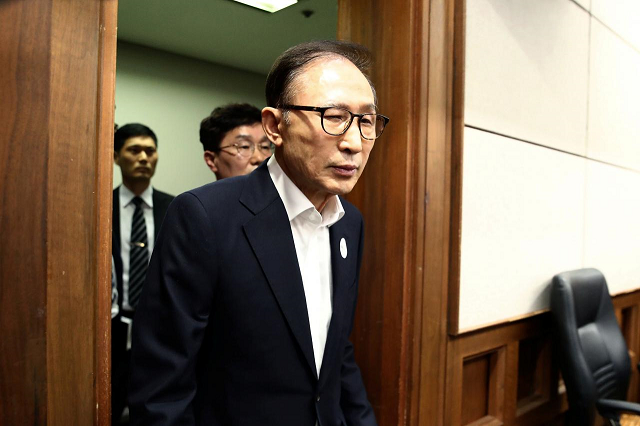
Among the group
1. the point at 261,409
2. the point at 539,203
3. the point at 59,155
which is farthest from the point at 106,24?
the point at 539,203

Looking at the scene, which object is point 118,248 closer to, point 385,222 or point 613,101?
point 385,222

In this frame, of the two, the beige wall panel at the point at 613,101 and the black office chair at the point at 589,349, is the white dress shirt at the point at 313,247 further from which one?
the beige wall panel at the point at 613,101

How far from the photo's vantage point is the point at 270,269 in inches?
41.4

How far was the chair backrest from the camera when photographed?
199 cm

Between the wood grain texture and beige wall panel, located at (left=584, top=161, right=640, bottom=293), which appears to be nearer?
the wood grain texture

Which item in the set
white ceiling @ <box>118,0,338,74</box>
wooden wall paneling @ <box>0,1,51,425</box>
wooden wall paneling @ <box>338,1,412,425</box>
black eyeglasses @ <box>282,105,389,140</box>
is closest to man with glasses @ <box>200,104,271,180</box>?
wooden wall paneling @ <box>338,1,412,425</box>

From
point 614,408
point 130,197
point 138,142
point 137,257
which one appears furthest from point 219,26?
point 614,408

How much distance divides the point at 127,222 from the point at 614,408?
2.26m

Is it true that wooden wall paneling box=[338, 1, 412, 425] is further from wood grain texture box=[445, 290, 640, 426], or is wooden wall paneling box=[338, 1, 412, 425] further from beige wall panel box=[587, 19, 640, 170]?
beige wall panel box=[587, 19, 640, 170]

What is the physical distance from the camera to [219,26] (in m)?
4.41

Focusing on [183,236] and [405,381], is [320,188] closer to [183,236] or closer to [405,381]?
[183,236]

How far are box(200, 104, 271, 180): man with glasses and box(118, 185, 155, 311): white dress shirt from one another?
0.61 meters

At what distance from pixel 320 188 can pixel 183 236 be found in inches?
12.1

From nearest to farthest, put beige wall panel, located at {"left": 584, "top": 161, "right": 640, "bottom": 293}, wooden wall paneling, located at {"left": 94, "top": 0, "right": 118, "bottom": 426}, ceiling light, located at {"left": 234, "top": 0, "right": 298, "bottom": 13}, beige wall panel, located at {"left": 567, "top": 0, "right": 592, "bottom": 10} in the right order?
wooden wall paneling, located at {"left": 94, "top": 0, "right": 118, "bottom": 426}, beige wall panel, located at {"left": 567, "top": 0, "right": 592, "bottom": 10}, beige wall panel, located at {"left": 584, "top": 161, "right": 640, "bottom": 293}, ceiling light, located at {"left": 234, "top": 0, "right": 298, "bottom": 13}
